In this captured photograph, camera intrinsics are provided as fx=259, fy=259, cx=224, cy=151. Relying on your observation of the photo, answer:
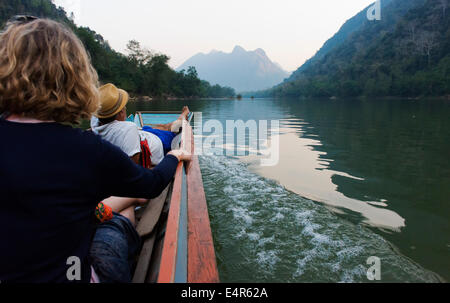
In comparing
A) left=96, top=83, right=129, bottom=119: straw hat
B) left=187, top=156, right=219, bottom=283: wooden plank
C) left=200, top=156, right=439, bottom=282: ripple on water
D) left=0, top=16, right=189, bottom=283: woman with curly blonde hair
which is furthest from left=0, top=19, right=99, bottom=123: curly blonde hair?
left=200, top=156, right=439, bottom=282: ripple on water

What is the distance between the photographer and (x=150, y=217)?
6.81 ft

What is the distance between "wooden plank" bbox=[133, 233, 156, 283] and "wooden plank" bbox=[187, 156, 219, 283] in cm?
27

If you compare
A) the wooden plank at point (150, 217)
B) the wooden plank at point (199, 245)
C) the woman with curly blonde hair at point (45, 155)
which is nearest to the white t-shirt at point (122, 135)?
the wooden plank at point (150, 217)

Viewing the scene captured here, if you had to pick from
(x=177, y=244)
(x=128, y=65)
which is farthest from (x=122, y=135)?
(x=128, y=65)

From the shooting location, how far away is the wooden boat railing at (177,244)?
3.76 ft

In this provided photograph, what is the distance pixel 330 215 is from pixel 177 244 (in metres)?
2.57

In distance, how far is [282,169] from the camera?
16.9 feet

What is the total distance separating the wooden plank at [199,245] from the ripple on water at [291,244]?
0.67 metres

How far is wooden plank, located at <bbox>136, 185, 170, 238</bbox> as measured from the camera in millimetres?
1887

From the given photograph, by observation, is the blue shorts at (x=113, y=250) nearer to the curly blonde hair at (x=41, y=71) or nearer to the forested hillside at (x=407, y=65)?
the curly blonde hair at (x=41, y=71)

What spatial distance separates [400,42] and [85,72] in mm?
91545
